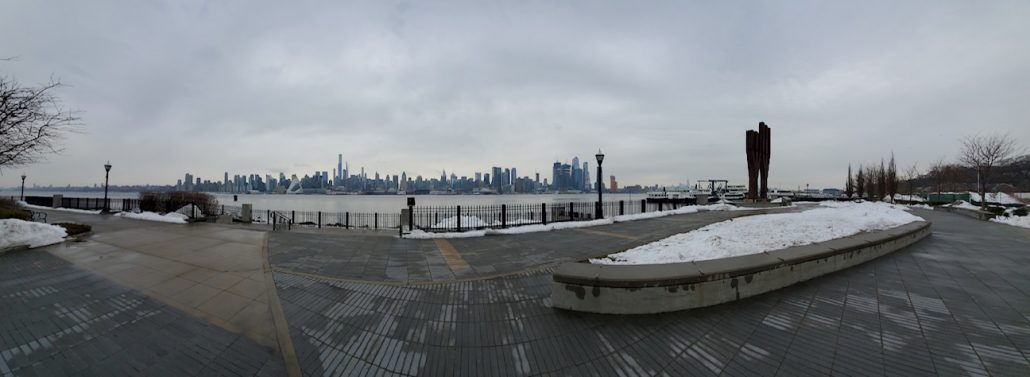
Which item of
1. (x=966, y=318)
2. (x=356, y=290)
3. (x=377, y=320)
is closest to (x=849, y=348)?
(x=966, y=318)

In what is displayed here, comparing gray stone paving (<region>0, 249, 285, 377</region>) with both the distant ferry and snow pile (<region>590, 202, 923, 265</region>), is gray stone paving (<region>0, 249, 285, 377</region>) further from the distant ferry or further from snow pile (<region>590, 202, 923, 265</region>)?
the distant ferry

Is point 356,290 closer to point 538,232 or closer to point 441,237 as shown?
point 441,237

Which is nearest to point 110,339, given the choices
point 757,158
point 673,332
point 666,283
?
point 673,332

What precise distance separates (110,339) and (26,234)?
961cm

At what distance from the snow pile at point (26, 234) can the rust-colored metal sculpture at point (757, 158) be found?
37659 millimetres

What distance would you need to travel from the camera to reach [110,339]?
12.5 ft

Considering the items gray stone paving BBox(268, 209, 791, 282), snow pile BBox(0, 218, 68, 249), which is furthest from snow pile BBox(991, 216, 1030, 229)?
snow pile BBox(0, 218, 68, 249)

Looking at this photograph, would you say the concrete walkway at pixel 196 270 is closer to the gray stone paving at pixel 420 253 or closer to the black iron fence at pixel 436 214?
the gray stone paving at pixel 420 253

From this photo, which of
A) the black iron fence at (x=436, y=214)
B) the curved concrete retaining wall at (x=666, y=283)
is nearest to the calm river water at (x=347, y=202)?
the black iron fence at (x=436, y=214)

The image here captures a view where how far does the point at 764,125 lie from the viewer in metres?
29.3

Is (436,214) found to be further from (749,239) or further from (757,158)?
(757,158)

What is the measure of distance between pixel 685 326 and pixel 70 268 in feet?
36.0

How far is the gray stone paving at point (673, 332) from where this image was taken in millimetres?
3287

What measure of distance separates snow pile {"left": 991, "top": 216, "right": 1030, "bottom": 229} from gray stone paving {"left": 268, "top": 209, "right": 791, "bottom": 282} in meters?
18.0
